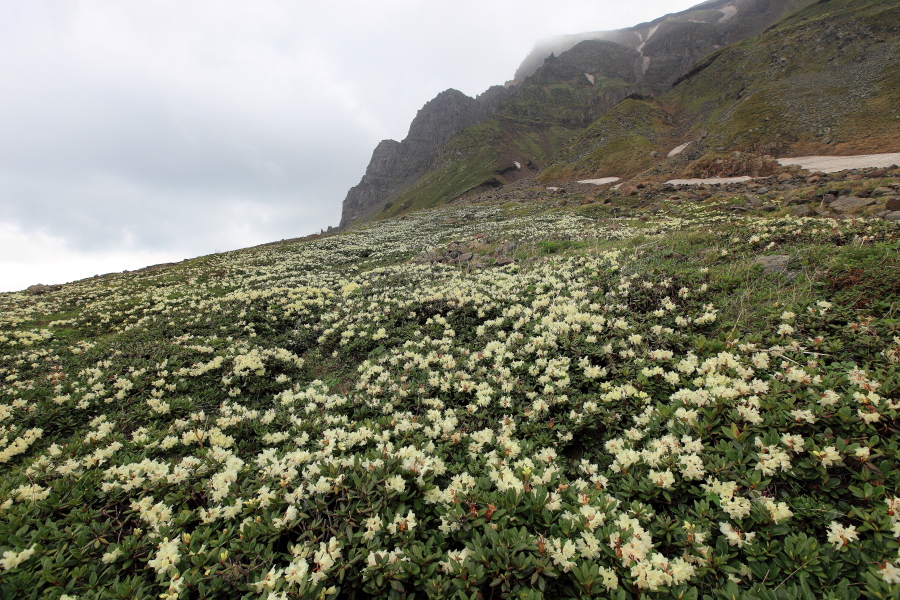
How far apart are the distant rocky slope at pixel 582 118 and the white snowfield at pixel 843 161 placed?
14.3 meters

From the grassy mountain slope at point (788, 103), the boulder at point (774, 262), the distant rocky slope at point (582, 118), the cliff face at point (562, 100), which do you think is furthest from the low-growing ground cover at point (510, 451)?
the cliff face at point (562, 100)

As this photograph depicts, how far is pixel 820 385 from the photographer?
13.1 feet

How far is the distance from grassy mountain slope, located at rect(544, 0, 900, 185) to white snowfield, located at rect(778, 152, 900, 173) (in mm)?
2416

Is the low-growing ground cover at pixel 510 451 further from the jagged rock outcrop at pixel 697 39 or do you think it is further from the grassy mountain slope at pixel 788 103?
the jagged rock outcrop at pixel 697 39

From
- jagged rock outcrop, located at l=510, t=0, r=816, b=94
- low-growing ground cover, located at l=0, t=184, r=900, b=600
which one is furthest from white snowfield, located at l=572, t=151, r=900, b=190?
jagged rock outcrop, located at l=510, t=0, r=816, b=94

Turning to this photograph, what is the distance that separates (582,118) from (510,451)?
159 m

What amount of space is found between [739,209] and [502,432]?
2195cm

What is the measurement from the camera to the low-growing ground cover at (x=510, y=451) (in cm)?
279

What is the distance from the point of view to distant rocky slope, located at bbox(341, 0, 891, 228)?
71125 mm

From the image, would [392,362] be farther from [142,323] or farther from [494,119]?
[494,119]

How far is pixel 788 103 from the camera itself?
162 ft

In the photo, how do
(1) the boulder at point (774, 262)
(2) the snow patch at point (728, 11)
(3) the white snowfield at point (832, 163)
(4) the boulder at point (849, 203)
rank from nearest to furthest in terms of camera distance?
(1) the boulder at point (774, 262) → (4) the boulder at point (849, 203) → (3) the white snowfield at point (832, 163) → (2) the snow patch at point (728, 11)

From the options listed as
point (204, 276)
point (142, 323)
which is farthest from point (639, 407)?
point (204, 276)

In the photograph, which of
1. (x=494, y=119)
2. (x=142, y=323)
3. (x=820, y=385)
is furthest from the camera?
(x=494, y=119)
